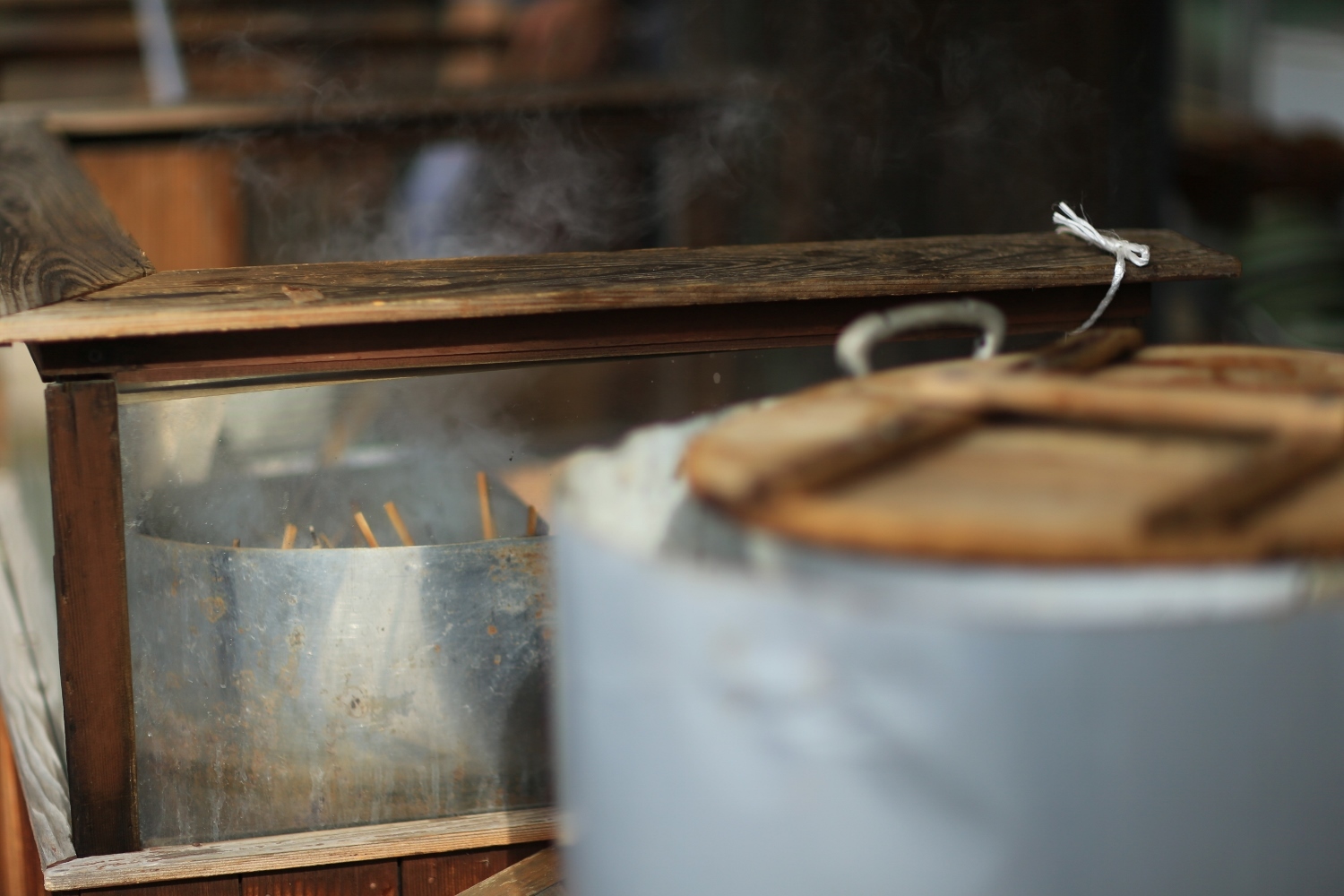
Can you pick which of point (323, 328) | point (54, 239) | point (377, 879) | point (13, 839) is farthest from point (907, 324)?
point (13, 839)

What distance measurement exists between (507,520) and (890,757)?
1122 millimetres

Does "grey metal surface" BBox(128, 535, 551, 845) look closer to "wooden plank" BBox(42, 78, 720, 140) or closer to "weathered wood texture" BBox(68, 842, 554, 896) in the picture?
"weathered wood texture" BBox(68, 842, 554, 896)

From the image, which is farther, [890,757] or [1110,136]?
[1110,136]

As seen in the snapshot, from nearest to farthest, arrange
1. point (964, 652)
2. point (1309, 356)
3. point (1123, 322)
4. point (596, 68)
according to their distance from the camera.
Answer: point (964, 652) < point (1309, 356) < point (1123, 322) < point (596, 68)

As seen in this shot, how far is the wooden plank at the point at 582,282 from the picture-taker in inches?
49.3

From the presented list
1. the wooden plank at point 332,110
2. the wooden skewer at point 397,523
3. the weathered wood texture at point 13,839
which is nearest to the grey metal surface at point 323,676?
the wooden skewer at point 397,523

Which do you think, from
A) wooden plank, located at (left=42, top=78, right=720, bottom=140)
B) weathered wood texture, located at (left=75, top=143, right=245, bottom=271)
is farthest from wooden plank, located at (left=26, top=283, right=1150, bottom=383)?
weathered wood texture, located at (left=75, top=143, right=245, bottom=271)

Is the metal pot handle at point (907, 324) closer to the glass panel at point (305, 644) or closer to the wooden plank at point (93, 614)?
the glass panel at point (305, 644)

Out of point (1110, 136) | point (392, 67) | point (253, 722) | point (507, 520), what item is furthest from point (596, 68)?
point (253, 722)

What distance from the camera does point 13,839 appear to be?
1.77 metres

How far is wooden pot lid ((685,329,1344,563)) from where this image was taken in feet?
2.33

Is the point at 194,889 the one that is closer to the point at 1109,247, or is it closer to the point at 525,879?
the point at 525,879

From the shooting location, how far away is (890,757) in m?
0.71

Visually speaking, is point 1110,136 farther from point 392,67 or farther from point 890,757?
point 392,67
